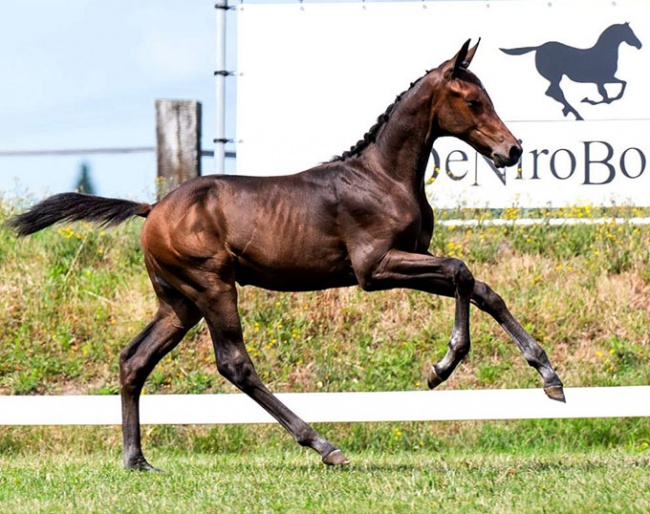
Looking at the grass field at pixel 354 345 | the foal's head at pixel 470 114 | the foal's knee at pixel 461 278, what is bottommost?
the grass field at pixel 354 345

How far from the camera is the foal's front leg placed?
20.1ft

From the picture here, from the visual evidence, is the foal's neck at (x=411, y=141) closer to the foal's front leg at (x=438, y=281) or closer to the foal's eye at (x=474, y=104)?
the foal's eye at (x=474, y=104)

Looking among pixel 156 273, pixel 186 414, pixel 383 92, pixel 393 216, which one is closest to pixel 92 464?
pixel 186 414

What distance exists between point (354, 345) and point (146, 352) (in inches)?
150

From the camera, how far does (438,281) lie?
630cm

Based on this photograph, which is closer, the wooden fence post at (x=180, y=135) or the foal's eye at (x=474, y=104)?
the foal's eye at (x=474, y=104)

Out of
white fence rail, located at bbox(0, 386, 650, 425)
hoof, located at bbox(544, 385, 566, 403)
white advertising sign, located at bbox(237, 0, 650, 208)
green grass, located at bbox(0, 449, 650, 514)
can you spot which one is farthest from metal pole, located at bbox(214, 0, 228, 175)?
hoof, located at bbox(544, 385, 566, 403)

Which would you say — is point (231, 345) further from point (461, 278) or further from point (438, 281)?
point (461, 278)

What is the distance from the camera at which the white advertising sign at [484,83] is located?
12.6 m

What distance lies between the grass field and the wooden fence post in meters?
0.88

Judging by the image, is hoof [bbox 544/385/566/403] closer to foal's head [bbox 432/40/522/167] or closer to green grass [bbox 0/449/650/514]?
green grass [bbox 0/449/650/514]

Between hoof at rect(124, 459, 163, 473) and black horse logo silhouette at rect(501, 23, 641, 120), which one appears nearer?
hoof at rect(124, 459, 163, 473)

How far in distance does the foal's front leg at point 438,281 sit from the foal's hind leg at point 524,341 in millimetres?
97

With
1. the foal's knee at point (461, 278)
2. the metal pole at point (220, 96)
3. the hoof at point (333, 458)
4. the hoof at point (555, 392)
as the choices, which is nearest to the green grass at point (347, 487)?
the hoof at point (333, 458)
